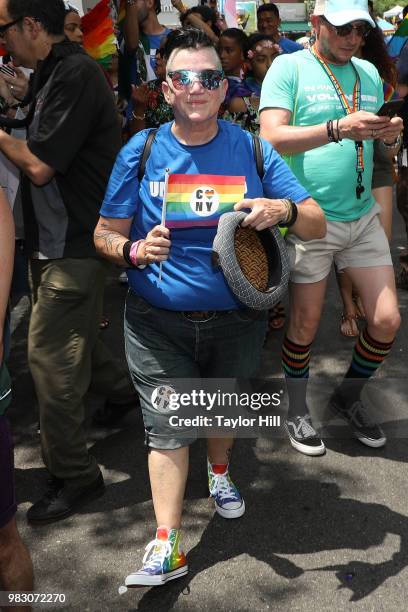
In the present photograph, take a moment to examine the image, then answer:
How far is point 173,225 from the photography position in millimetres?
2455

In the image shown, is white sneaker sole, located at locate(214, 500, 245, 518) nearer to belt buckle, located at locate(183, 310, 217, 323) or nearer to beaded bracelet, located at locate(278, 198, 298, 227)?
belt buckle, located at locate(183, 310, 217, 323)

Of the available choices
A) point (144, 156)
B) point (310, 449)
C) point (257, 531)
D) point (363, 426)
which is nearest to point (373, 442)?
point (363, 426)

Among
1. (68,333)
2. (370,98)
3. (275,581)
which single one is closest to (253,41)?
(370,98)

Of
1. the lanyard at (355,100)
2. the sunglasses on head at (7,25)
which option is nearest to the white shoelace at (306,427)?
the lanyard at (355,100)

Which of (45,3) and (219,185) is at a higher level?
(45,3)

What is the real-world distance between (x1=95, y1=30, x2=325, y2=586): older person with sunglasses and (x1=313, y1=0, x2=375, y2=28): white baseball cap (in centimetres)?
79

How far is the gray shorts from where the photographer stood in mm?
3326

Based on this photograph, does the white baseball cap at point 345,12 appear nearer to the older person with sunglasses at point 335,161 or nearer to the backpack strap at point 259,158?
the older person with sunglasses at point 335,161

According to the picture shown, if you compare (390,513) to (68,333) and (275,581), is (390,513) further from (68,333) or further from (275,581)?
(68,333)

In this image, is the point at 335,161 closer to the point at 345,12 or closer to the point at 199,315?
the point at 345,12

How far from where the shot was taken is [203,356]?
269 centimetres

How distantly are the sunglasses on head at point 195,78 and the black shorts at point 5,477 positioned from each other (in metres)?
1.26

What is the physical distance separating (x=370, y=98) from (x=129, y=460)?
214 centimetres

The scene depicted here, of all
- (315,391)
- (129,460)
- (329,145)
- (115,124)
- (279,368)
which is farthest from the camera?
(279,368)
